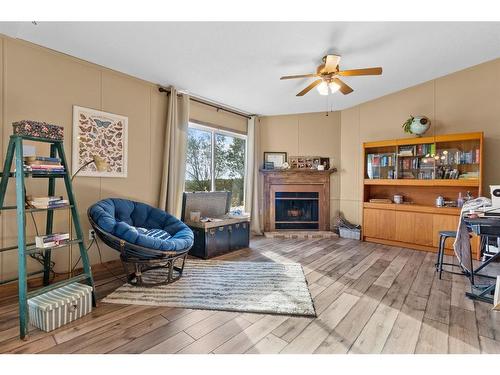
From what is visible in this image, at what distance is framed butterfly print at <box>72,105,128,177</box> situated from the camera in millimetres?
2994

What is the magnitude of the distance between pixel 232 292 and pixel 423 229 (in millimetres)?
3471

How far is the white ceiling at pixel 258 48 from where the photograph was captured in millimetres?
2480

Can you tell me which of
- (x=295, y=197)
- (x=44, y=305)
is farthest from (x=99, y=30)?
(x=295, y=197)

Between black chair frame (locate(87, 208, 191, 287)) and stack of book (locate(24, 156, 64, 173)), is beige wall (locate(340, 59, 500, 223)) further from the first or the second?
stack of book (locate(24, 156, 64, 173))

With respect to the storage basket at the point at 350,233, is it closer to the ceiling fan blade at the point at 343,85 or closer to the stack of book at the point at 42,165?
the ceiling fan blade at the point at 343,85

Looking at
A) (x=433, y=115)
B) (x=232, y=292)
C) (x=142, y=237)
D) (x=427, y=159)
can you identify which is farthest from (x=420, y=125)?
(x=142, y=237)

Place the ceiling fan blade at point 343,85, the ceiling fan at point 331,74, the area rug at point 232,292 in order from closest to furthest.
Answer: the area rug at point 232,292 < the ceiling fan at point 331,74 < the ceiling fan blade at point 343,85

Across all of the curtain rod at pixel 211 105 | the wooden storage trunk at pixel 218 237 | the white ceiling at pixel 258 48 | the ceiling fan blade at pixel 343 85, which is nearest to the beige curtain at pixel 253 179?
the curtain rod at pixel 211 105

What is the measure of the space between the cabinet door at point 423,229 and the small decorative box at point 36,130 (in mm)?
5048

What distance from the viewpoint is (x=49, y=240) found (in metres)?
2.04

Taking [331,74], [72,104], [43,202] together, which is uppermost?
[331,74]

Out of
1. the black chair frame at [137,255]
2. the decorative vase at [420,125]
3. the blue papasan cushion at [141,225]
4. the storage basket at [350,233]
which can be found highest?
the decorative vase at [420,125]

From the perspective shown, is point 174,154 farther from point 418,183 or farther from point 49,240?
point 418,183

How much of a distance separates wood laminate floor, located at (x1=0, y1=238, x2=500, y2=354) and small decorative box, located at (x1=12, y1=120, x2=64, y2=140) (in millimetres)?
1518
